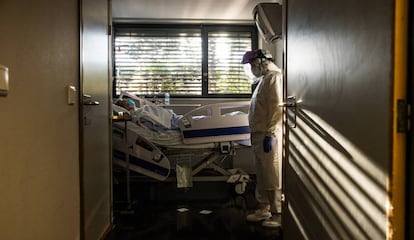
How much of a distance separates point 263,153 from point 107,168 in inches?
52.9

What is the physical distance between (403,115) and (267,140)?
7.23 ft

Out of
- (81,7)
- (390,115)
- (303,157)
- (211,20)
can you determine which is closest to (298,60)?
(303,157)

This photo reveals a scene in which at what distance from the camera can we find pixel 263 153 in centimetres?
330

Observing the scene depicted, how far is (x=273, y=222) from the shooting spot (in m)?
3.21

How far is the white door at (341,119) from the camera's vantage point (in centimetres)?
112

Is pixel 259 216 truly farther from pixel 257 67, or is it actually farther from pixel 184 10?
pixel 184 10

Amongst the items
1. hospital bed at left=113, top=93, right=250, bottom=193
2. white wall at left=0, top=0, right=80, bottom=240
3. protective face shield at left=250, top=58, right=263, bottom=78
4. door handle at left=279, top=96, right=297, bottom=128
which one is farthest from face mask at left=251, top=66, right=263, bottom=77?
white wall at left=0, top=0, right=80, bottom=240

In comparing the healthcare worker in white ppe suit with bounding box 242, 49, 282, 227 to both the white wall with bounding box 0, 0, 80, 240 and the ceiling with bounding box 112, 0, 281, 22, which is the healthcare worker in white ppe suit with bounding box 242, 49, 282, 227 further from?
the white wall with bounding box 0, 0, 80, 240

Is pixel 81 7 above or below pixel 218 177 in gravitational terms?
above

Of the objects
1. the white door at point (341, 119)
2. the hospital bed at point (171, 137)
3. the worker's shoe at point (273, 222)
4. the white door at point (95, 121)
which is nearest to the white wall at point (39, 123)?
the white door at point (95, 121)

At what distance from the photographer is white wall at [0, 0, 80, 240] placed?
1272 millimetres

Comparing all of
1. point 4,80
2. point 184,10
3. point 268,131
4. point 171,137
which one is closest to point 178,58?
point 184,10

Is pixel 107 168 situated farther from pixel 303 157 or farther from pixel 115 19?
pixel 115 19

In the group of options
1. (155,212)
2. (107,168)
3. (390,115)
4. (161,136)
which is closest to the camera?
(390,115)
